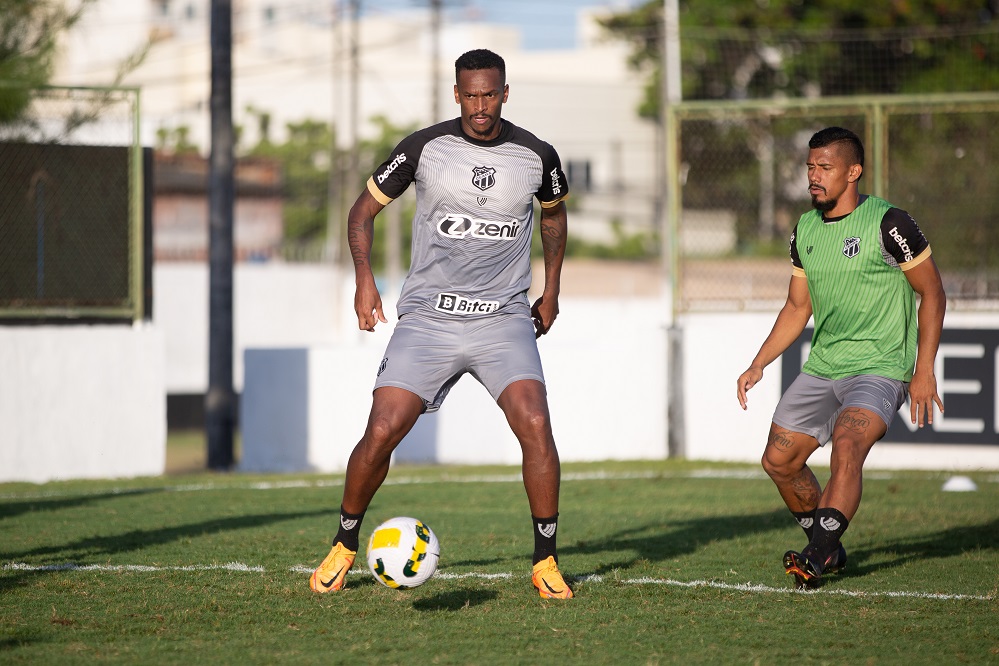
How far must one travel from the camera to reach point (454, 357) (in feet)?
19.3

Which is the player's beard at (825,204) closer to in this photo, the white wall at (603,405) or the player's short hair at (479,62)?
the player's short hair at (479,62)

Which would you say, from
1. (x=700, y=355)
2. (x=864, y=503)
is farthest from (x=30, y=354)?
(x=864, y=503)

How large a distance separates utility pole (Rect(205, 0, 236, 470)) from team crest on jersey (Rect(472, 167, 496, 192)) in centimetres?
708

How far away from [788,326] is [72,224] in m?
7.78

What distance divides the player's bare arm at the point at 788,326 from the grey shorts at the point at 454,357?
3.90 ft

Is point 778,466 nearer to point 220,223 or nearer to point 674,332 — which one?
point 674,332

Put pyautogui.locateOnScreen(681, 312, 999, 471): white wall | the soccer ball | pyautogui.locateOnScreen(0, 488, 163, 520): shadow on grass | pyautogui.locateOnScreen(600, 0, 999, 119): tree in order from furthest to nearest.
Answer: pyautogui.locateOnScreen(600, 0, 999, 119): tree, pyautogui.locateOnScreen(681, 312, 999, 471): white wall, pyautogui.locateOnScreen(0, 488, 163, 520): shadow on grass, the soccer ball

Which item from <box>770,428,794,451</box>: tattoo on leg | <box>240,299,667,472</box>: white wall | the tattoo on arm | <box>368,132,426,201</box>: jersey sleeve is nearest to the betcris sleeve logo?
<box>368,132,426,201</box>: jersey sleeve

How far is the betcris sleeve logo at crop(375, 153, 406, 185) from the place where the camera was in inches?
233

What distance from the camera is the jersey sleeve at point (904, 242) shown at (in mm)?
5859

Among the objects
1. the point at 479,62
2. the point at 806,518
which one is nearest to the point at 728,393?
the point at 806,518

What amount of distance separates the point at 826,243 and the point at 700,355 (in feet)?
19.0

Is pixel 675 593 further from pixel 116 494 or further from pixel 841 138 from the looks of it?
pixel 116 494

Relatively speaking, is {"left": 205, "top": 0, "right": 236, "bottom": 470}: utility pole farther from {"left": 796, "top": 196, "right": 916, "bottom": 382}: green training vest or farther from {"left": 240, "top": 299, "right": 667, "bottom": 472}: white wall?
{"left": 796, "top": 196, "right": 916, "bottom": 382}: green training vest
